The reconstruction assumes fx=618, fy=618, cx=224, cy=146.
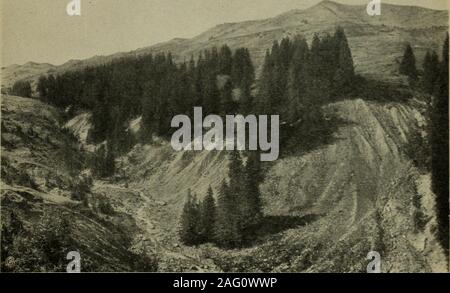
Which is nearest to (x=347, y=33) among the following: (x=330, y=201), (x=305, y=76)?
(x=305, y=76)

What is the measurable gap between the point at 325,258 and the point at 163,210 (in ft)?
8.25

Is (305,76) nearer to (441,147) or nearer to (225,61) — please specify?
(225,61)

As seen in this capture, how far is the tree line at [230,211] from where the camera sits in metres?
9.17

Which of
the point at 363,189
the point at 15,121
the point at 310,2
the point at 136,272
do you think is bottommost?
the point at 136,272

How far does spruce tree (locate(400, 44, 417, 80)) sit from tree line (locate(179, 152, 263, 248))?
259 cm

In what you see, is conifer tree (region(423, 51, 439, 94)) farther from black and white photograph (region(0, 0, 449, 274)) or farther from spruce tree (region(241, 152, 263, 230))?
spruce tree (region(241, 152, 263, 230))

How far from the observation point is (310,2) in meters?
9.41

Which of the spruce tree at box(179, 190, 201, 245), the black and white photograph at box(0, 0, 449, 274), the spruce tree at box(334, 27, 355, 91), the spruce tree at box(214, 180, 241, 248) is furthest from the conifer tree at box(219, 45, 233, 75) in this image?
the spruce tree at box(179, 190, 201, 245)

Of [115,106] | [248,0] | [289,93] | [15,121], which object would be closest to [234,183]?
[289,93]

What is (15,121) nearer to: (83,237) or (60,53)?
(60,53)
